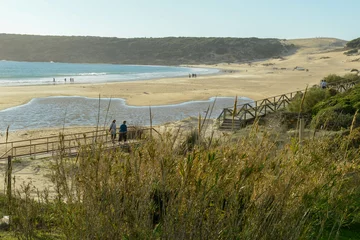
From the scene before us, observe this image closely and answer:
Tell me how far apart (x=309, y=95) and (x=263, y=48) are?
136 meters

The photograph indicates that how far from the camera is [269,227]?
3967mm

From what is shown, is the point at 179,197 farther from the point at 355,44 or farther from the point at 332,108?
the point at 355,44

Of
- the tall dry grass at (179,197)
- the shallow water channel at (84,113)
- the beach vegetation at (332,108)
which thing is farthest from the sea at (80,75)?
the tall dry grass at (179,197)

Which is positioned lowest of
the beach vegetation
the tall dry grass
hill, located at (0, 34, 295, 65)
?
the beach vegetation

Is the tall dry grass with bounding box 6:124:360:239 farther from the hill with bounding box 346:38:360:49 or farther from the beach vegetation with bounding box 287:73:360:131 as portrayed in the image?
the hill with bounding box 346:38:360:49

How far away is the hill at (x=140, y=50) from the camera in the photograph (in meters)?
150

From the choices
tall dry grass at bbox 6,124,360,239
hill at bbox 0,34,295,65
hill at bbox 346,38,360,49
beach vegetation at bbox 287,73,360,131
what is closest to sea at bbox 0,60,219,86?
hill at bbox 346,38,360,49

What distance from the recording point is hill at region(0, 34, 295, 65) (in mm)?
150000

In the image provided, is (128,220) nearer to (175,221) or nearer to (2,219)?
(175,221)

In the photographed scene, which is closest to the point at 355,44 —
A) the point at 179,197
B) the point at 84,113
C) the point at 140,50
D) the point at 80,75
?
the point at 80,75

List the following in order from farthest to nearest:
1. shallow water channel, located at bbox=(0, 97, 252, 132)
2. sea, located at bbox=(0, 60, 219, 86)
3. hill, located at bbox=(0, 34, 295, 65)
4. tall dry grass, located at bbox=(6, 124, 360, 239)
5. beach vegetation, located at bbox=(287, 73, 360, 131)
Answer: hill, located at bbox=(0, 34, 295, 65) < sea, located at bbox=(0, 60, 219, 86) < shallow water channel, located at bbox=(0, 97, 252, 132) < beach vegetation, located at bbox=(287, 73, 360, 131) < tall dry grass, located at bbox=(6, 124, 360, 239)

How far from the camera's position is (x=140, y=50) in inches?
6678

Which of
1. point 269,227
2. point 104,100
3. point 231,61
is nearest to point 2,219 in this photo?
point 269,227

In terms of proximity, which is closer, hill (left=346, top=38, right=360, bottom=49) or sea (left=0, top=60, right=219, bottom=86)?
sea (left=0, top=60, right=219, bottom=86)
